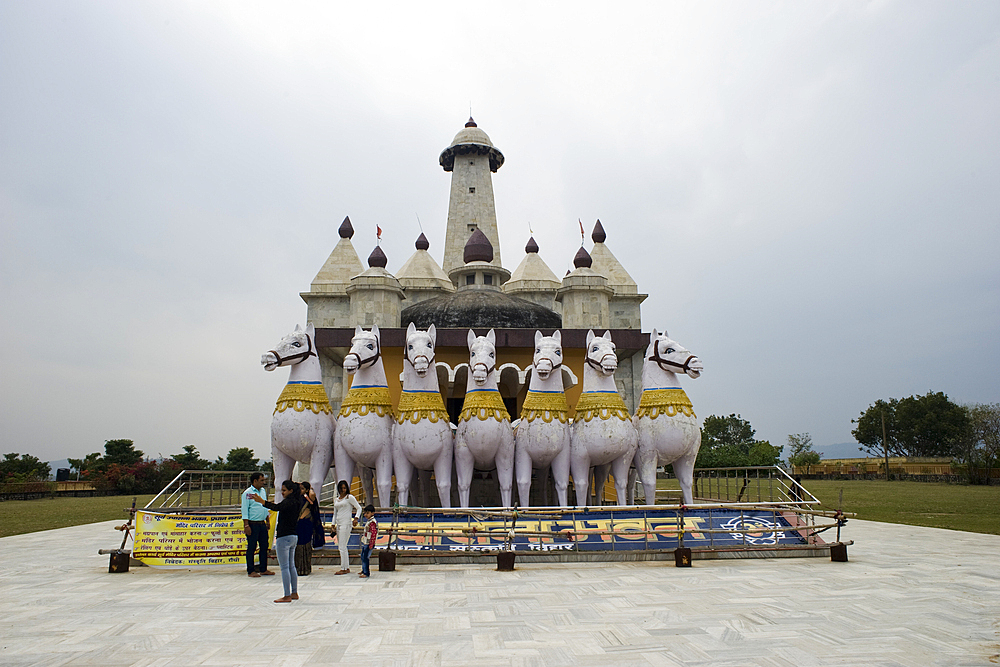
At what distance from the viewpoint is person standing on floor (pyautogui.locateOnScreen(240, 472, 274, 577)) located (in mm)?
8062

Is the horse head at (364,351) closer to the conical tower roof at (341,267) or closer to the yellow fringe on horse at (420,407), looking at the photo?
the yellow fringe on horse at (420,407)

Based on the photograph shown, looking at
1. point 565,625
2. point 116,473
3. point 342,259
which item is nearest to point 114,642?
point 565,625

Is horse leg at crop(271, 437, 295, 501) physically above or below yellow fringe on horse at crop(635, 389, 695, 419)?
below

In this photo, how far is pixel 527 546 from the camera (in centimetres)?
934

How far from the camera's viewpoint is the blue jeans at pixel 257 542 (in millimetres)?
8192

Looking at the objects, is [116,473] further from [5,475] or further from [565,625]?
[565,625]

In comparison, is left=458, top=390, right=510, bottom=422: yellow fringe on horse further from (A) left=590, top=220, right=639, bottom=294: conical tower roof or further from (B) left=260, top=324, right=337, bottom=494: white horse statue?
(A) left=590, top=220, right=639, bottom=294: conical tower roof

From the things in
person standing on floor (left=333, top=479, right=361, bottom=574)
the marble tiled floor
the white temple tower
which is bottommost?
the marble tiled floor

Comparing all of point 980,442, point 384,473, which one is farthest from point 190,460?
point 980,442

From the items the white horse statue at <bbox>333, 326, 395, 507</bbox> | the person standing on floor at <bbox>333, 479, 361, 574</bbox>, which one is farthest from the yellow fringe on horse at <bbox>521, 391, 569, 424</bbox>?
the person standing on floor at <bbox>333, 479, 361, 574</bbox>

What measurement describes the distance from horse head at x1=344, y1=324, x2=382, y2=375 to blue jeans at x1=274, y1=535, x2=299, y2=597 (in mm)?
4052

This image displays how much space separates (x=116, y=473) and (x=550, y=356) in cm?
3467

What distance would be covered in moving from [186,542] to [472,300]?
32.2 feet

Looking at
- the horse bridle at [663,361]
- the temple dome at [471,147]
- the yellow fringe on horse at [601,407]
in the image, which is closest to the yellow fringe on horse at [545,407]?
the yellow fringe on horse at [601,407]
